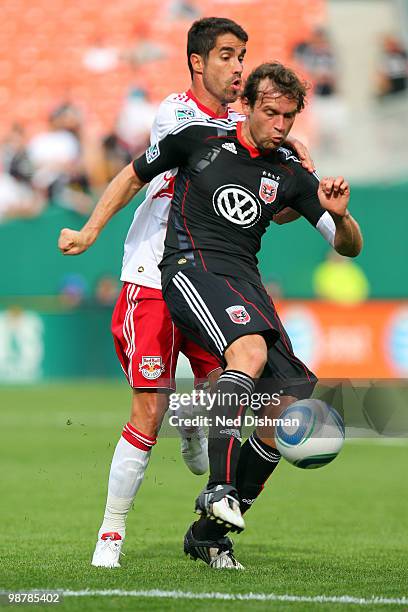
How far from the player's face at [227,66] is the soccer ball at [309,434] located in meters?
1.60

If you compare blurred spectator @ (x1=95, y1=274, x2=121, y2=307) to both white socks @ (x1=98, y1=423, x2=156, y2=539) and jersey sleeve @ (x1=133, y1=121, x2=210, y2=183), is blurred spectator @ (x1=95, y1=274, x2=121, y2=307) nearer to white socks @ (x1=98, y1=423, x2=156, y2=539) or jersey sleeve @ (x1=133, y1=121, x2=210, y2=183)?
white socks @ (x1=98, y1=423, x2=156, y2=539)

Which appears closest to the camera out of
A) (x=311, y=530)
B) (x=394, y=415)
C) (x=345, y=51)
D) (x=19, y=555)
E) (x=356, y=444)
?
(x=19, y=555)

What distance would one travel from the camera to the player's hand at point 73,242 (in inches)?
208

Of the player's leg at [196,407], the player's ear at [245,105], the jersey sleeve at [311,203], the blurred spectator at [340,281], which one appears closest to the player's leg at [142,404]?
the player's leg at [196,407]

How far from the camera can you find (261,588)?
4.82 meters

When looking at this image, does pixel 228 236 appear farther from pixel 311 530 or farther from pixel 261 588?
pixel 311 530

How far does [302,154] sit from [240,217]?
510mm

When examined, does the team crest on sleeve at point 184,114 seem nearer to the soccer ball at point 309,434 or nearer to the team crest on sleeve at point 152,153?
the team crest on sleeve at point 152,153

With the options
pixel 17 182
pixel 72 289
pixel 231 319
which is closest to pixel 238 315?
pixel 231 319

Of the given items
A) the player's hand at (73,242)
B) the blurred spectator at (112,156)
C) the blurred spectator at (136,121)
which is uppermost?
the player's hand at (73,242)

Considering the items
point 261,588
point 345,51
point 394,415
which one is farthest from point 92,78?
point 261,588

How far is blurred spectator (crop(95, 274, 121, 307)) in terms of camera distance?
19180 millimetres

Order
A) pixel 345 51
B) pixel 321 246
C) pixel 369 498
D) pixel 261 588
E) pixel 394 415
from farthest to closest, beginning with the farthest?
pixel 345 51, pixel 321 246, pixel 369 498, pixel 394 415, pixel 261 588

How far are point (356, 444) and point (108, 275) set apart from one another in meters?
8.05
